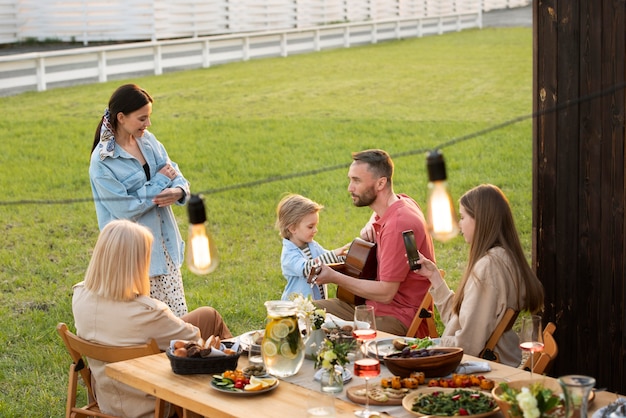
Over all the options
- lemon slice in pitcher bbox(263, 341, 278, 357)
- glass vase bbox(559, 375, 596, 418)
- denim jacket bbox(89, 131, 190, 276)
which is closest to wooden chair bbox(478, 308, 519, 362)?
lemon slice in pitcher bbox(263, 341, 278, 357)

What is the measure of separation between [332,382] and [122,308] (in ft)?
3.86

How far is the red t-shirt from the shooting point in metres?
5.97

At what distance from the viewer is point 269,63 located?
71.2ft

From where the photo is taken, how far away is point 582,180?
19.2 feet

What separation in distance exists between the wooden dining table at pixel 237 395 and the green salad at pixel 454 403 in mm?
85

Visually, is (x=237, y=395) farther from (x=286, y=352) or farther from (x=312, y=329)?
(x=312, y=329)

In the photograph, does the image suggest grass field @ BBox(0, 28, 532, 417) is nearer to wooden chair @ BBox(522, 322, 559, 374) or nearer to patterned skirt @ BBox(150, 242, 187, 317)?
patterned skirt @ BBox(150, 242, 187, 317)

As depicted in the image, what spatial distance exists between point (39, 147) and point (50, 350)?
7.00 m

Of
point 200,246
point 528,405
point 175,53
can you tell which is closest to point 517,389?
point 528,405

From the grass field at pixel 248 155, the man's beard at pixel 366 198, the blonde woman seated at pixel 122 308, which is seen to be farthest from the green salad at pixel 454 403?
the man's beard at pixel 366 198

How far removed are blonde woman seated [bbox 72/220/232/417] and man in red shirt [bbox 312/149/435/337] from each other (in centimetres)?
122

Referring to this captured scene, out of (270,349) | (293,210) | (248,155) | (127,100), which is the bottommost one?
(248,155)

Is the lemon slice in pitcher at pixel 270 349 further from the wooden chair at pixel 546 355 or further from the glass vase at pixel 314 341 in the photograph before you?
the wooden chair at pixel 546 355

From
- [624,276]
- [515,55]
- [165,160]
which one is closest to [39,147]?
[165,160]
